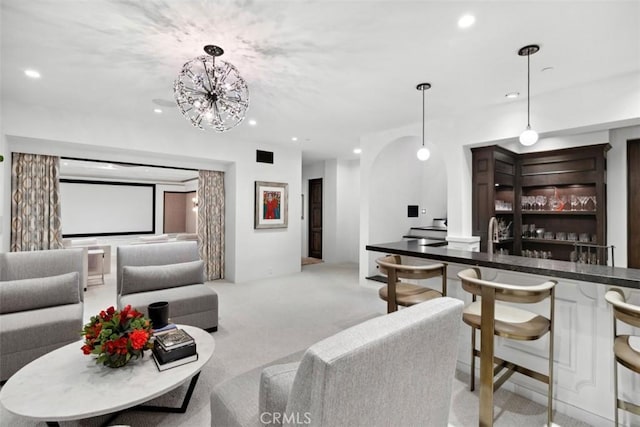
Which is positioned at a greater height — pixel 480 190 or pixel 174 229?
pixel 480 190

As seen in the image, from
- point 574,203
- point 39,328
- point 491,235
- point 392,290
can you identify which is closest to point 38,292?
point 39,328

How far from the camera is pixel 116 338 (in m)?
1.82

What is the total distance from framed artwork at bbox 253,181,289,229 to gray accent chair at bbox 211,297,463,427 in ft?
15.2

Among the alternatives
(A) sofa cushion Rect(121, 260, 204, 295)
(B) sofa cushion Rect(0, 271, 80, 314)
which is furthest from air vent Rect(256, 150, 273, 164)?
(B) sofa cushion Rect(0, 271, 80, 314)

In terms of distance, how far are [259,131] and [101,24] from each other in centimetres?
298

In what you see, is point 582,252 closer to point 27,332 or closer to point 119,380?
point 119,380

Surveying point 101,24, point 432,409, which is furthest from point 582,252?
point 101,24

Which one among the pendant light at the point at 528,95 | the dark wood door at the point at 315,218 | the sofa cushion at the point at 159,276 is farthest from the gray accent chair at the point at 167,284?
the dark wood door at the point at 315,218

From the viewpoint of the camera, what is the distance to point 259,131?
5059 millimetres

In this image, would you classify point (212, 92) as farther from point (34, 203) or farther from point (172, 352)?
point (34, 203)

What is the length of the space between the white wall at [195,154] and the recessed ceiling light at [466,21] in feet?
13.5

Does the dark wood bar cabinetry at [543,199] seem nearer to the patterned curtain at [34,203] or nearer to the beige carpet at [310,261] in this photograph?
the beige carpet at [310,261]

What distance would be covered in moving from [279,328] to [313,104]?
9.38 feet

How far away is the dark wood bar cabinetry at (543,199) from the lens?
424 cm
